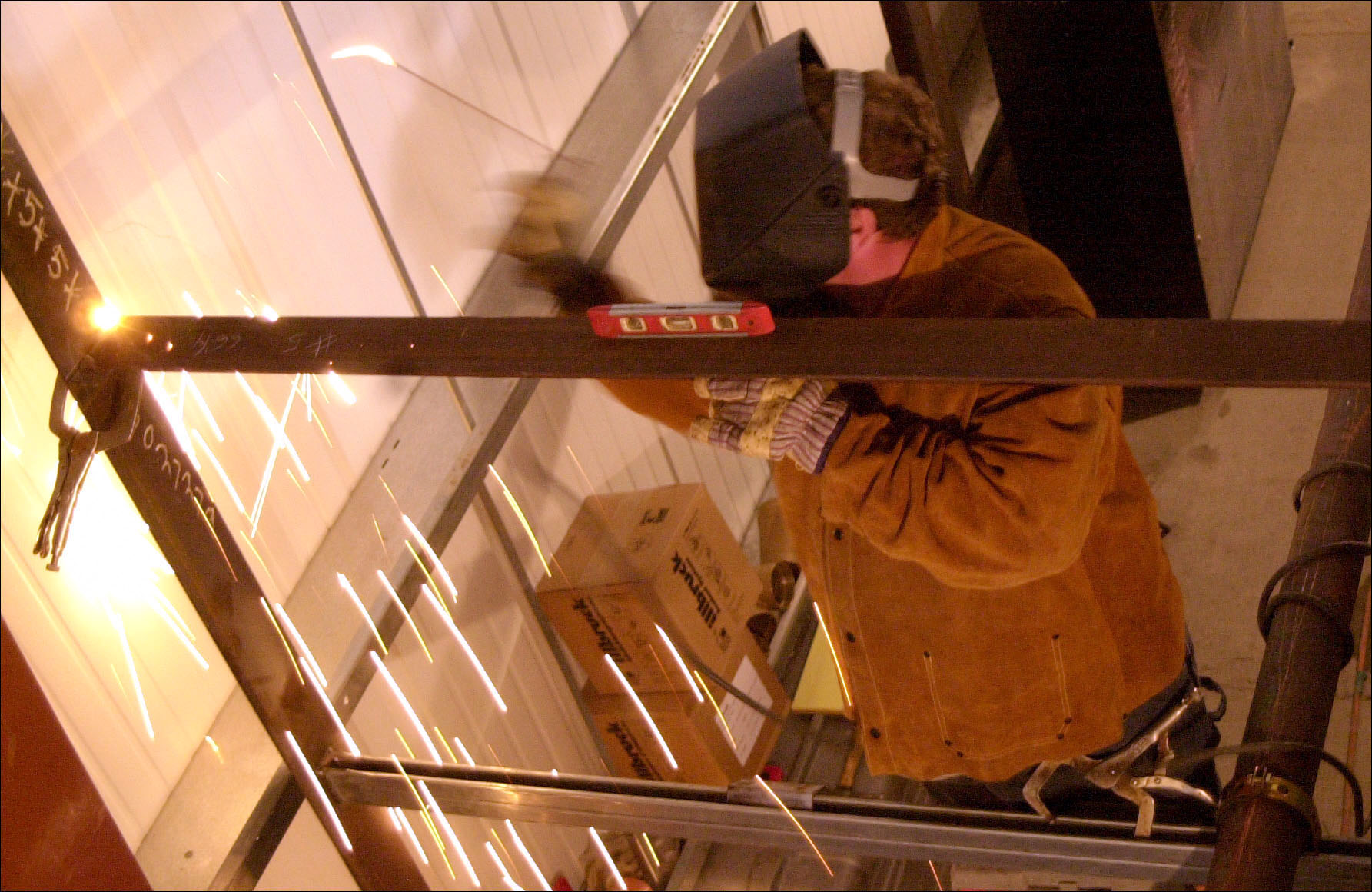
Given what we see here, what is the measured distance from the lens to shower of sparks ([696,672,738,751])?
2.67 m

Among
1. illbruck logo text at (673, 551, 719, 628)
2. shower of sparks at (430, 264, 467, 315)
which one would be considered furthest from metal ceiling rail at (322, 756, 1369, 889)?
shower of sparks at (430, 264, 467, 315)

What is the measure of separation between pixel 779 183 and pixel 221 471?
5.01ft

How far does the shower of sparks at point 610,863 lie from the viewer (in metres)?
2.96

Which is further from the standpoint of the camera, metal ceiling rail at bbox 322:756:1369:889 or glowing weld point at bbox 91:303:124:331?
glowing weld point at bbox 91:303:124:331

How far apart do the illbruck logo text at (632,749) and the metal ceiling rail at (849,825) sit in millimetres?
1037

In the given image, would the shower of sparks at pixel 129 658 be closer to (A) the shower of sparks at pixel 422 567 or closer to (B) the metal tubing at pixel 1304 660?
(A) the shower of sparks at pixel 422 567

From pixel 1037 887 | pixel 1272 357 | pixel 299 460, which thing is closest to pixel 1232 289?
pixel 1037 887

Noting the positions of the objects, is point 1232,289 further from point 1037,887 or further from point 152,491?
point 152,491

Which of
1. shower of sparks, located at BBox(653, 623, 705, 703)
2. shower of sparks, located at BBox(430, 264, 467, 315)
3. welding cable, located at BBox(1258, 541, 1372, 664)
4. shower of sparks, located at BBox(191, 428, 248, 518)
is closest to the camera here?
welding cable, located at BBox(1258, 541, 1372, 664)

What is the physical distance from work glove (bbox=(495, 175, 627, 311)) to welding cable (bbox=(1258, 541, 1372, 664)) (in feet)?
3.08

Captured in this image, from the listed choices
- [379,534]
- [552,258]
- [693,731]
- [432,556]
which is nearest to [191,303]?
[379,534]

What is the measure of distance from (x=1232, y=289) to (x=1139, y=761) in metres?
2.57

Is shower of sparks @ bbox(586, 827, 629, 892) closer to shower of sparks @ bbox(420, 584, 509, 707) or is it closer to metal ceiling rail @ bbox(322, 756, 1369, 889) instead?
shower of sparks @ bbox(420, 584, 509, 707)

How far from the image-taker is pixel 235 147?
8.25 ft
